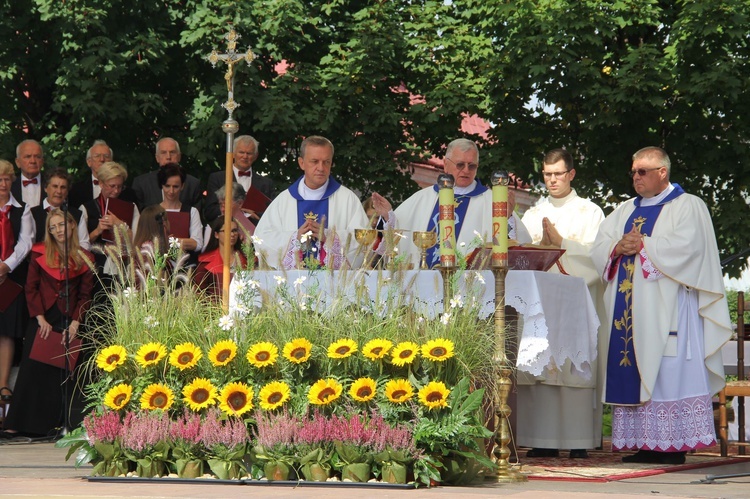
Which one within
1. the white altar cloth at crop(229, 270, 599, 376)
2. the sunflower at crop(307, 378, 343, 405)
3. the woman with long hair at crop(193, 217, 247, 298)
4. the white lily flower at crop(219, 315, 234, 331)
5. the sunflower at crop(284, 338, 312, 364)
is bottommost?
the sunflower at crop(307, 378, 343, 405)

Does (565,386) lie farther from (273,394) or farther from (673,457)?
(273,394)

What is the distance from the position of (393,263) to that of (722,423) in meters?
4.20

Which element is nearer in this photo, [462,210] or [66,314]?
[462,210]

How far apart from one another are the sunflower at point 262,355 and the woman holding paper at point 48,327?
12.9 feet

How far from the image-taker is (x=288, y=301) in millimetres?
8047

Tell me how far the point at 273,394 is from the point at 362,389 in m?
0.50

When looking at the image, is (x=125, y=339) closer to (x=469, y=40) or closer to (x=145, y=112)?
(x=145, y=112)

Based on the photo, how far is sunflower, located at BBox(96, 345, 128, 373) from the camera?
26.4ft

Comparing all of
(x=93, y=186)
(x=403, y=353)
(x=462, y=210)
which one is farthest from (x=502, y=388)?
(x=93, y=186)

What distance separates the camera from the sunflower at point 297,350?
770 centimetres

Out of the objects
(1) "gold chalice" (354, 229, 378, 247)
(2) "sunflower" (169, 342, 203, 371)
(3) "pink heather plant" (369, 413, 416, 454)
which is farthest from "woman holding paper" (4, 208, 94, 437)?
(3) "pink heather plant" (369, 413, 416, 454)

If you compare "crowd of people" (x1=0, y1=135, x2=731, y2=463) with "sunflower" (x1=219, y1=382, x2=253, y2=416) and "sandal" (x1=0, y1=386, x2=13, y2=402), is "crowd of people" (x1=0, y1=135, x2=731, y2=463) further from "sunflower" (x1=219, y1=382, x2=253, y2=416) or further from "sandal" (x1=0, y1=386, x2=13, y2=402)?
"sunflower" (x1=219, y1=382, x2=253, y2=416)

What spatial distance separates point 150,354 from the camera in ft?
26.1

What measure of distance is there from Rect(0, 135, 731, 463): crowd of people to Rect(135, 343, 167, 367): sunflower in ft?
5.02
